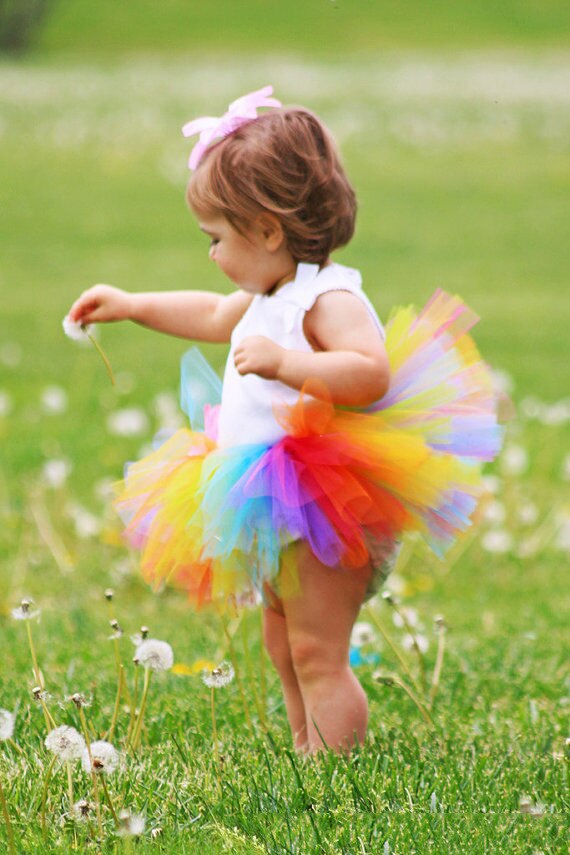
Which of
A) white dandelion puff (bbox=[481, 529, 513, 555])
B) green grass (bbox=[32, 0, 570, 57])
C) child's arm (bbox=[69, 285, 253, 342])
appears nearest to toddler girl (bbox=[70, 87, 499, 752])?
child's arm (bbox=[69, 285, 253, 342])

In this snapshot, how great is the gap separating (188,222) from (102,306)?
1221 cm

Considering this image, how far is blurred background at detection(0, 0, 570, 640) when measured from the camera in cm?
699

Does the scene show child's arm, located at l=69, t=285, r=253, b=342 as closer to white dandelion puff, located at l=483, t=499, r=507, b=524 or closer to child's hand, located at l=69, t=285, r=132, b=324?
child's hand, located at l=69, t=285, r=132, b=324

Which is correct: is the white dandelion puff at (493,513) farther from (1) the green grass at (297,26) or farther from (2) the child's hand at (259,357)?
(1) the green grass at (297,26)

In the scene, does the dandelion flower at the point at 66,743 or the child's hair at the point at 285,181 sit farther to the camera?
the child's hair at the point at 285,181

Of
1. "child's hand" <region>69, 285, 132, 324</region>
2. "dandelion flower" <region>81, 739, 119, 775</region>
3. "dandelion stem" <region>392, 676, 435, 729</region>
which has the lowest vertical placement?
"dandelion stem" <region>392, 676, 435, 729</region>

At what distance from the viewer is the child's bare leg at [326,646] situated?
9.62ft

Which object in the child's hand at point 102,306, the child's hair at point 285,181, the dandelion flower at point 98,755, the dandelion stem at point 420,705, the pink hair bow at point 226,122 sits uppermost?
the pink hair bow at point 226,122

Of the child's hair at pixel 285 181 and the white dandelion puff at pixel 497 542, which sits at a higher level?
the child's hair at pixel 285 181

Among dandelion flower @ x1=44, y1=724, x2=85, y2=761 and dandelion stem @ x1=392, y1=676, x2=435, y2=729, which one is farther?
dandelion stem @ x1=392, y1=676, x2=435, y2=729

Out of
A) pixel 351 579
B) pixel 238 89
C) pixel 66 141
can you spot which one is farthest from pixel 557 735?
pixel 238 89

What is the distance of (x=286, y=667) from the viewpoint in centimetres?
314

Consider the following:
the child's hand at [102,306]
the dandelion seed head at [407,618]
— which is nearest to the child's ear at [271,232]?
the child's hand at [102,306]

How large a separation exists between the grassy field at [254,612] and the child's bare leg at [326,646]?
0.32ft
